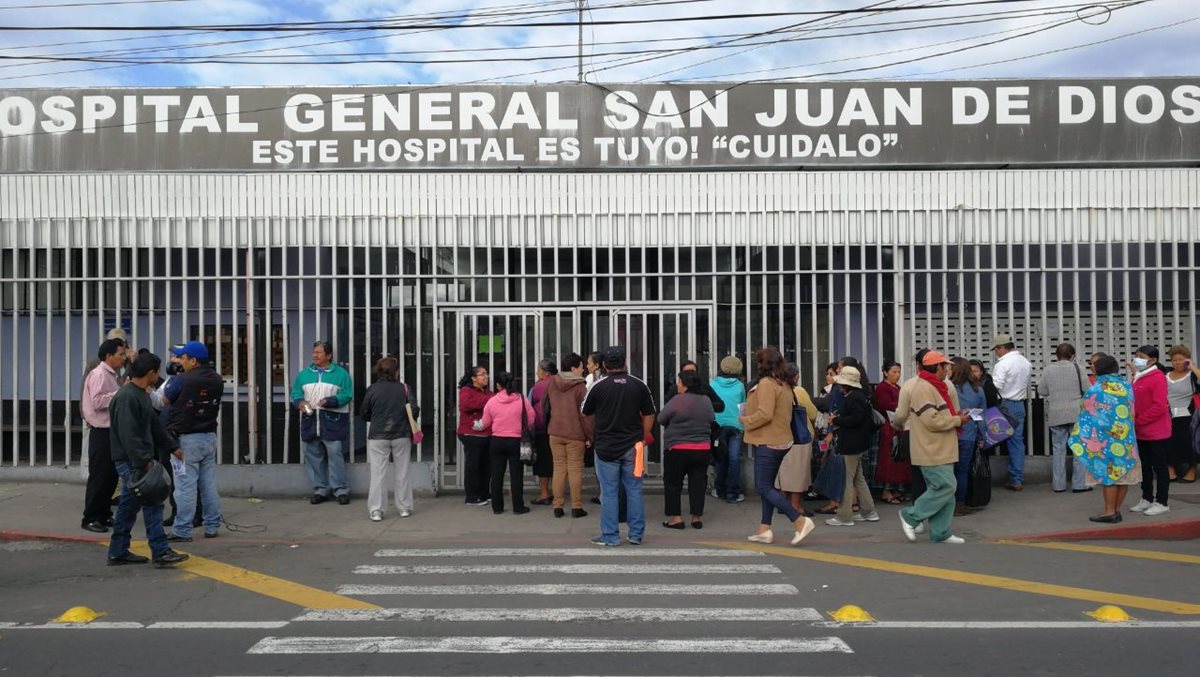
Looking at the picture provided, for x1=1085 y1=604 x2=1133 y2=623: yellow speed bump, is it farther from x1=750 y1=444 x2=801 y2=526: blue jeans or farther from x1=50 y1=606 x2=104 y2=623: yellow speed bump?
x1=50 y1=606 x2=104 y2=623: yellow speed bump

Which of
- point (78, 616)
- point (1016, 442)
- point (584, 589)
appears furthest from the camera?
point (1016, 442)

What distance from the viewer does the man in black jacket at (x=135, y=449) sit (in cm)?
824

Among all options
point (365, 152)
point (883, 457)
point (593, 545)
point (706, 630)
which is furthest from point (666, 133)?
point (706, 630)

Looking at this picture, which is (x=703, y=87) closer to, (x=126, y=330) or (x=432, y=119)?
(x=432, y=119)

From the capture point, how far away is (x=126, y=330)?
12.6m

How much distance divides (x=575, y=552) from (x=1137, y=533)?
17.0ft

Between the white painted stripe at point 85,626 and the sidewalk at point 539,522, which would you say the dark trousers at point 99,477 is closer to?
the sidewalk at point 539,522

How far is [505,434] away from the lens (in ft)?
36.0

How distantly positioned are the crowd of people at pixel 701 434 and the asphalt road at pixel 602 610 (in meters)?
0.61

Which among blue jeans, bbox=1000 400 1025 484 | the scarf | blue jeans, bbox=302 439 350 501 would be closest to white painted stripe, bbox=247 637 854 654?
the scarf

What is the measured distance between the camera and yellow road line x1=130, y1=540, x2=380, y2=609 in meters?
7.25

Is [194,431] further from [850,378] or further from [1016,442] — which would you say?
[1016,442]

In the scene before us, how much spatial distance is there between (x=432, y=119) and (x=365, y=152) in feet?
3.10

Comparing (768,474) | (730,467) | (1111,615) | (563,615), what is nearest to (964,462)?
(730,467)
